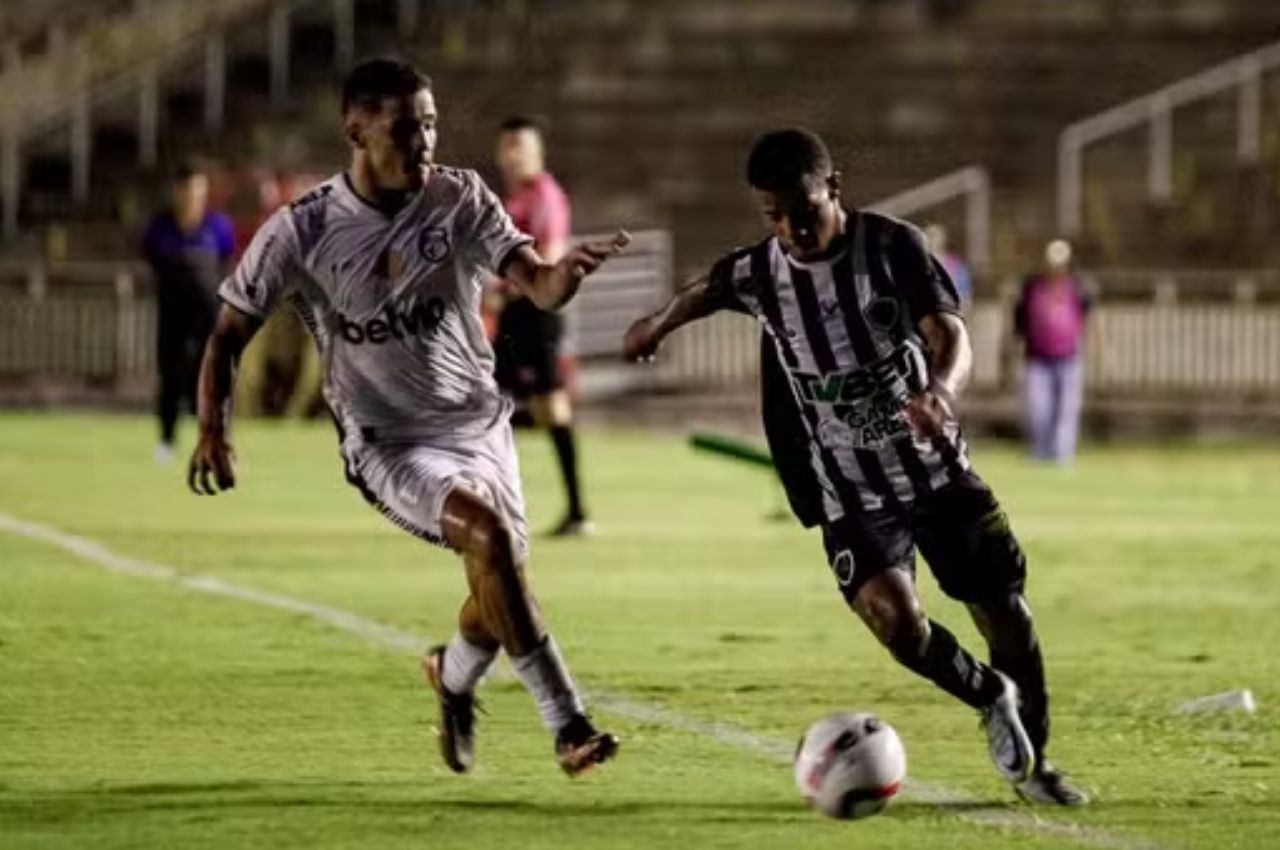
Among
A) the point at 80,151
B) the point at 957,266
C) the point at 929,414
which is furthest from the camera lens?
the point at 80,151

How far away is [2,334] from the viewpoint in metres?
39.0

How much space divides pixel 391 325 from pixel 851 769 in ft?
6.44

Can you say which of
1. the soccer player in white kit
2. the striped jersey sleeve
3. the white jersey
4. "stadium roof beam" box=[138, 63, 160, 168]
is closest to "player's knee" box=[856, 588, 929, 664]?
the striped jersey sleeve

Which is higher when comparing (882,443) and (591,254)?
(591,254)

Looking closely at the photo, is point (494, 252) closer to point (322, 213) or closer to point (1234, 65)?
point (322, 213)

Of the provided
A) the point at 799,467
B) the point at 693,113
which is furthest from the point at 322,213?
the point at 693,113

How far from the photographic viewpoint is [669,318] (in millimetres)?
10883

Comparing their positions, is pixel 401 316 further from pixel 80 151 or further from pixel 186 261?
pixel 80 151

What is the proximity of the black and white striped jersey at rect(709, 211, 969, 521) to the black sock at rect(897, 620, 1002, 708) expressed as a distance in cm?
44

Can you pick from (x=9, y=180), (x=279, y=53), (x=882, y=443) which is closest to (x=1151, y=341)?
(x=279, y=53)

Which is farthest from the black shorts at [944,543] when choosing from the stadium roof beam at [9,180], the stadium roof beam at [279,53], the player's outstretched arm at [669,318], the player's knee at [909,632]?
the stadium roof beam at [279,53]

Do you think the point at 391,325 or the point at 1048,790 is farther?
the point at 391,325

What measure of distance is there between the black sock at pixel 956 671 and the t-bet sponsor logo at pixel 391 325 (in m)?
1.67

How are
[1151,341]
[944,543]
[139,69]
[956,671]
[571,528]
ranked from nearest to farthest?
[956,671]
[944,543]
[571,528]
[1151,341]
[139,69]
